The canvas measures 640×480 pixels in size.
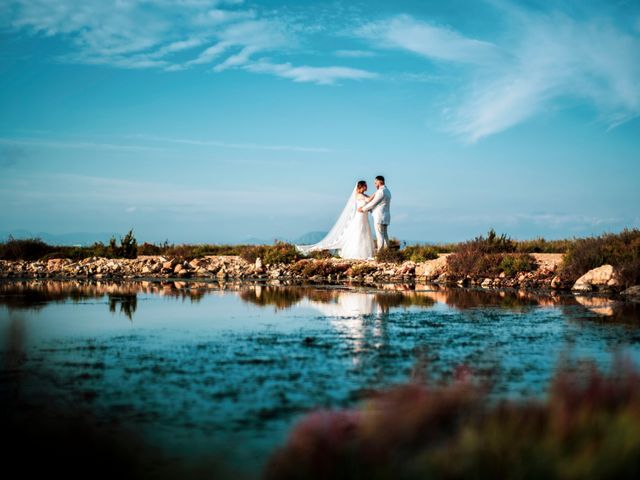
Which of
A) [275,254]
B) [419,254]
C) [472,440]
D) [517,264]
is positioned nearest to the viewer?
[472,440]

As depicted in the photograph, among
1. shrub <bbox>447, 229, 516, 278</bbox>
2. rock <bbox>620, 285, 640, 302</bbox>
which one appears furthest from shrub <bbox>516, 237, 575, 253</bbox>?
rock <bbox>620, 285, 640, 302</bbox>

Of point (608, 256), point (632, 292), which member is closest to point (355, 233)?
point (608, 256)

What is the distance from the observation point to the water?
23.1 feet

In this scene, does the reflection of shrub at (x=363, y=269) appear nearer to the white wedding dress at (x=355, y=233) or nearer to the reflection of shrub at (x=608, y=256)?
the white wedding dress at (x=355, y=233)

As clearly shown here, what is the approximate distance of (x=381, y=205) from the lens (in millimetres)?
32875

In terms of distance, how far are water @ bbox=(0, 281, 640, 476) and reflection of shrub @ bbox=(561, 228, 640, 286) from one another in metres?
2.83

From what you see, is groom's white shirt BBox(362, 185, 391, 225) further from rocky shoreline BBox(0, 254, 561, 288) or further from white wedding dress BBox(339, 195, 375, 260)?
rocky shoreline BBox(0, 254, 561, 288)

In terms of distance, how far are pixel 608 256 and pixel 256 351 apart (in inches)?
726

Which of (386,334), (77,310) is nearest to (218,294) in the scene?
(77,310)

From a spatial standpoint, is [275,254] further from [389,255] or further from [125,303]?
[125,303]

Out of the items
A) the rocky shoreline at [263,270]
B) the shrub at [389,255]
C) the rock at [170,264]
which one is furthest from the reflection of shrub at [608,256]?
the rock at [170,264]

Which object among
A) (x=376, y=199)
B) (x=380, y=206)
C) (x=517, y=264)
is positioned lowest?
(x=517, y=264)

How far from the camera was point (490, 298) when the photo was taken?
844 inches

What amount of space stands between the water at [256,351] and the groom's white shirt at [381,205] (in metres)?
12.8
